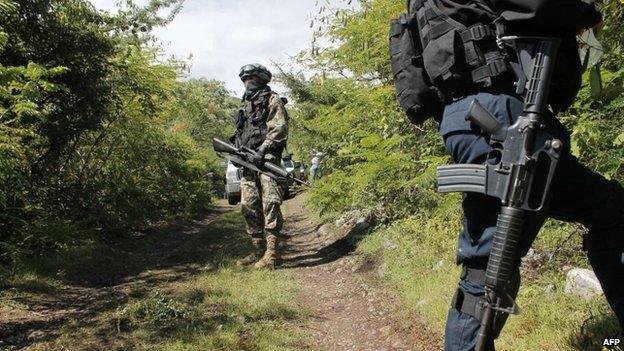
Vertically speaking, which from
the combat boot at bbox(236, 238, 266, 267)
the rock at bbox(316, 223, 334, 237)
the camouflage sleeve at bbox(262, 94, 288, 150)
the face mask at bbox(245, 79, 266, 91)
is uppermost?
the face mask at bbox(245, 79, 266, 91)

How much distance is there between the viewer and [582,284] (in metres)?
3.01

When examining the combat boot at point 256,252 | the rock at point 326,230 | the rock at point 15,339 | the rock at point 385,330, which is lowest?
the rock at point 15,339

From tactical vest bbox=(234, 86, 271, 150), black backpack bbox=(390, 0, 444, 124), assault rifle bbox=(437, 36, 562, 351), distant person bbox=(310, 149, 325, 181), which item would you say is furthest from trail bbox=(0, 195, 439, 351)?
distant person bbox=(310, 149, 325, 181)

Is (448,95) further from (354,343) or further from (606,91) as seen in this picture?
(354,343)

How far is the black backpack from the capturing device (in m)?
2.23

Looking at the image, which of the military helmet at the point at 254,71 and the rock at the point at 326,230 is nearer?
the military helmet at the point at 254,71

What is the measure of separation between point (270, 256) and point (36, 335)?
278 centimetres

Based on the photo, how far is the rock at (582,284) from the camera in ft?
9.56

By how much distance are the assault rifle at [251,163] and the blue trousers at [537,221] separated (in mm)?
4127

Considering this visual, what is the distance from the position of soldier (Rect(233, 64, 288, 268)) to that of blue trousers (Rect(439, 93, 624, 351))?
416cm

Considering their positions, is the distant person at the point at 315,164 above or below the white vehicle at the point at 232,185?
above

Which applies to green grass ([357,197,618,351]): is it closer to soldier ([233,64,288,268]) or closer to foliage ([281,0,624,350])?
foliage ([281,0,624,350])

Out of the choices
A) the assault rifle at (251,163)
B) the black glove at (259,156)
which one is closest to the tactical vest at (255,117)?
the assault rifle at (251,163)

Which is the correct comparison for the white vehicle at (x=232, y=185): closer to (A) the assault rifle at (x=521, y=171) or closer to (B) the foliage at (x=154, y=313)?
(B) the foliage at (x=154, y=313)
